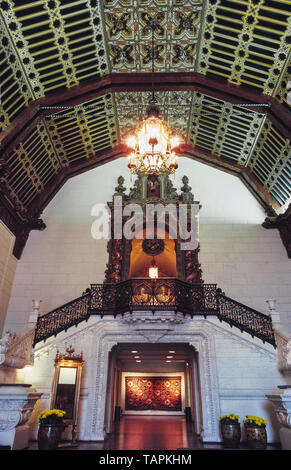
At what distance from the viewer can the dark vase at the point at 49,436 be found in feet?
18.0

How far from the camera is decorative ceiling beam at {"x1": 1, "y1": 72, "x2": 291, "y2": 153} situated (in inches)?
292

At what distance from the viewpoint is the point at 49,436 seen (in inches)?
217

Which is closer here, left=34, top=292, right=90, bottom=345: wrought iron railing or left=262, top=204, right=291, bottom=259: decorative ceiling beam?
left=34, top=292, right=90, bottom=345: wrought iron railing

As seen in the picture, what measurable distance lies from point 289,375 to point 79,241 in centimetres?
659

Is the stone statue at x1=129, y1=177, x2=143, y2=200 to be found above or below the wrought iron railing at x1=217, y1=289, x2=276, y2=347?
above

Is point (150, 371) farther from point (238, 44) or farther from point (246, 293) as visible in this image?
point (238, 44)

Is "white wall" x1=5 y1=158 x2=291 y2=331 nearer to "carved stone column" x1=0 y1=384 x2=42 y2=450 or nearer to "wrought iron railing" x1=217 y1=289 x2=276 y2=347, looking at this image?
"wrought iron railing" x1=217 y1=289 x2=276 y2=347

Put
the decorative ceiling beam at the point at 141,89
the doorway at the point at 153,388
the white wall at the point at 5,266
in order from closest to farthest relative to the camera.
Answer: the decorative ceiling beam at the point at 141,89, the white wall at the point at 5,266, the doorway at the point at 153,388

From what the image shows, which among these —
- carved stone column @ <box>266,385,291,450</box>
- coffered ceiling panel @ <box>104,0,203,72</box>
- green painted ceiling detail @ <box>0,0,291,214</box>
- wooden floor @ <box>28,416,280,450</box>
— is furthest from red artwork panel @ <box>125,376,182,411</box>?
coffered ceiling panel @ <box>104,0,203,72</box>

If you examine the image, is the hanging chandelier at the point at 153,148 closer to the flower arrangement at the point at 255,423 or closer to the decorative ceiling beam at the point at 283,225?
the flower arrangement at the point at 255,423

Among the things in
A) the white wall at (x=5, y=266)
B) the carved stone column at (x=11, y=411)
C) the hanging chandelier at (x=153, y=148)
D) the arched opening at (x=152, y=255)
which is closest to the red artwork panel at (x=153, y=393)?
the arched opening at (x=152, y=255)

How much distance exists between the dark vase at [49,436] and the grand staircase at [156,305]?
7.52ft

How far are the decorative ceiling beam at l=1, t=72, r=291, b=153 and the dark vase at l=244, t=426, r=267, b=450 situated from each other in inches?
242

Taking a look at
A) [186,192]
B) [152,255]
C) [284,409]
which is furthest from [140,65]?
[284,409]
